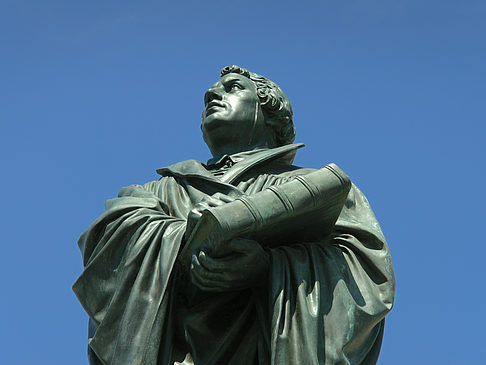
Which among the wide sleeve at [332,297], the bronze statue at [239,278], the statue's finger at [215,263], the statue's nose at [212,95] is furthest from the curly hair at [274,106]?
the statue's finger at [215,263]

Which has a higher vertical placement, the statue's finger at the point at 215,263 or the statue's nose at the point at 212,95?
the statue's nose at the point at 212,95

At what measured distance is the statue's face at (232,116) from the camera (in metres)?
9.55

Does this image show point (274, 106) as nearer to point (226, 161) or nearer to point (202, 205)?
point (226, 161)

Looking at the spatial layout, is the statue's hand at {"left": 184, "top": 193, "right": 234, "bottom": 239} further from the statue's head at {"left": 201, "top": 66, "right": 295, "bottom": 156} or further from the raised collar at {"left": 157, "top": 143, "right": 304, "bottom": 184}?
the statue's head at {"left": 201, "top": 66, "right": 295, "bottom": 156}

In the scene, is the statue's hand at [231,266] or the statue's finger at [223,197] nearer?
the statue's hand at [231,266]

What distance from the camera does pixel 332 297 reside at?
795cm

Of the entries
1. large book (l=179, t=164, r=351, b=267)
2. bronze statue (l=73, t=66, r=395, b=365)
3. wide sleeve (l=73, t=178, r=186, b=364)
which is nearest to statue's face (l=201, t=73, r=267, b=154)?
bronze statue (l=73, t=66, r=395, b=365)

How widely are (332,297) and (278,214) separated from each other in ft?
2.62

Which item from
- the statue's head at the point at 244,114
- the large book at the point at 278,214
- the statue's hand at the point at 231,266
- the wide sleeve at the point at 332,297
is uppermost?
the statue's head at the point at 244,114

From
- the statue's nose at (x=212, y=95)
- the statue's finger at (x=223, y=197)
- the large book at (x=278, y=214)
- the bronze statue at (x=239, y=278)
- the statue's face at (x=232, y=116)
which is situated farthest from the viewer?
the statue's nose at (x=212, y=95)

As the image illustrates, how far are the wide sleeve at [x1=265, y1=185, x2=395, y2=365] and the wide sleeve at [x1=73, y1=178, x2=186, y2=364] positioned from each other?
0.85 m

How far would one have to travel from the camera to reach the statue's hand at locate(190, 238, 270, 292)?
7.73 metres

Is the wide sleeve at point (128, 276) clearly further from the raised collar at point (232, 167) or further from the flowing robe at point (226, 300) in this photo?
the raised collar at point (232, 167)

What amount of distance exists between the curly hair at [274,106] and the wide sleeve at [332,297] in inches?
65.8
